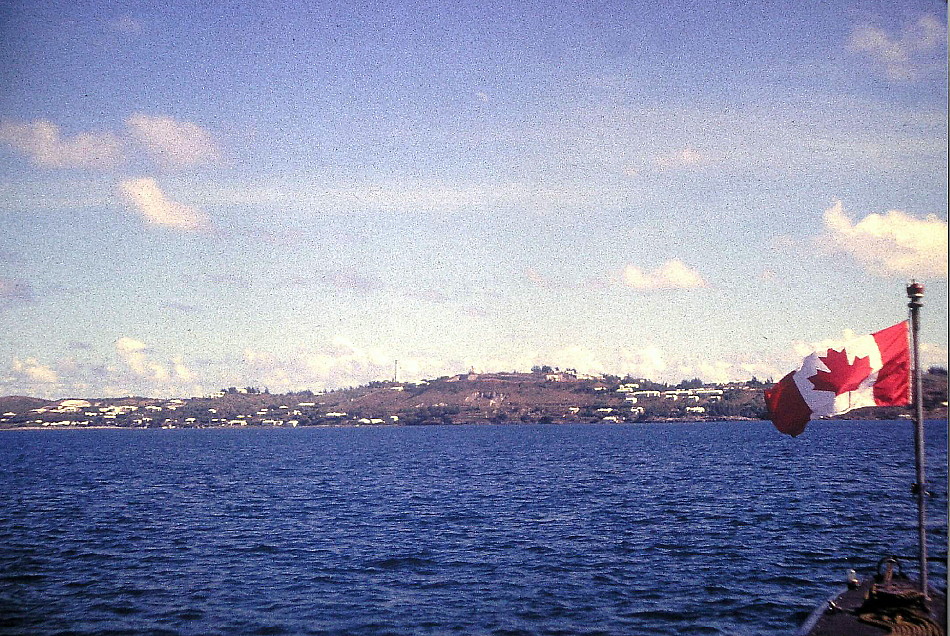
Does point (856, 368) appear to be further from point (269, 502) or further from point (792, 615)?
point (269, 502)

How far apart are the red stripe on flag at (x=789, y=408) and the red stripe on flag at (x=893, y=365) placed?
1.41 metres

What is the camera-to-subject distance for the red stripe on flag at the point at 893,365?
1691 cm

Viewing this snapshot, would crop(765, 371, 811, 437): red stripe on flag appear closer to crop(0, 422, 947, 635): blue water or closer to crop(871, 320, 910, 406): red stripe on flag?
crop(871, 320, 910, 406): red stripe on flag

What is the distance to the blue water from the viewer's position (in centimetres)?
2439

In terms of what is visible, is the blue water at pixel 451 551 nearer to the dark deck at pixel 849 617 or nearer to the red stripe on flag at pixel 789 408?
the dark deck at pixel 849 617

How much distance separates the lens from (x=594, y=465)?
89125 mm

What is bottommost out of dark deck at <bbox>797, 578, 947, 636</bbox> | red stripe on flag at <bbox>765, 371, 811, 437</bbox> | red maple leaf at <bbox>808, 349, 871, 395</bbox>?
dark deck at <bbox>797, 578, 947, 636</bbox>

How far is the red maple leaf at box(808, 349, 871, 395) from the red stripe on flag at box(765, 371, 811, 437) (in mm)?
510

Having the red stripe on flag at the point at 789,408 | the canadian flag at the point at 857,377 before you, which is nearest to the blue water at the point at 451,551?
the red stripe on flag at the point at 789,408

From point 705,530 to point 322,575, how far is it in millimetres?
18784

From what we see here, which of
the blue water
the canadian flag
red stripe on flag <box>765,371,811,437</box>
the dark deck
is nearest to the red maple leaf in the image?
the canadian flag

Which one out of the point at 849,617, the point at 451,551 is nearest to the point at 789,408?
the point at 849,617

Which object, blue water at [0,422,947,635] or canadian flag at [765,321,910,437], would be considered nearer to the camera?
canadian flag at [765,321,910,437]

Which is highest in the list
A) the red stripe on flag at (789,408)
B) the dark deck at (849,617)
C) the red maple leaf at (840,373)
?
the red maple leaf at (840,373)
